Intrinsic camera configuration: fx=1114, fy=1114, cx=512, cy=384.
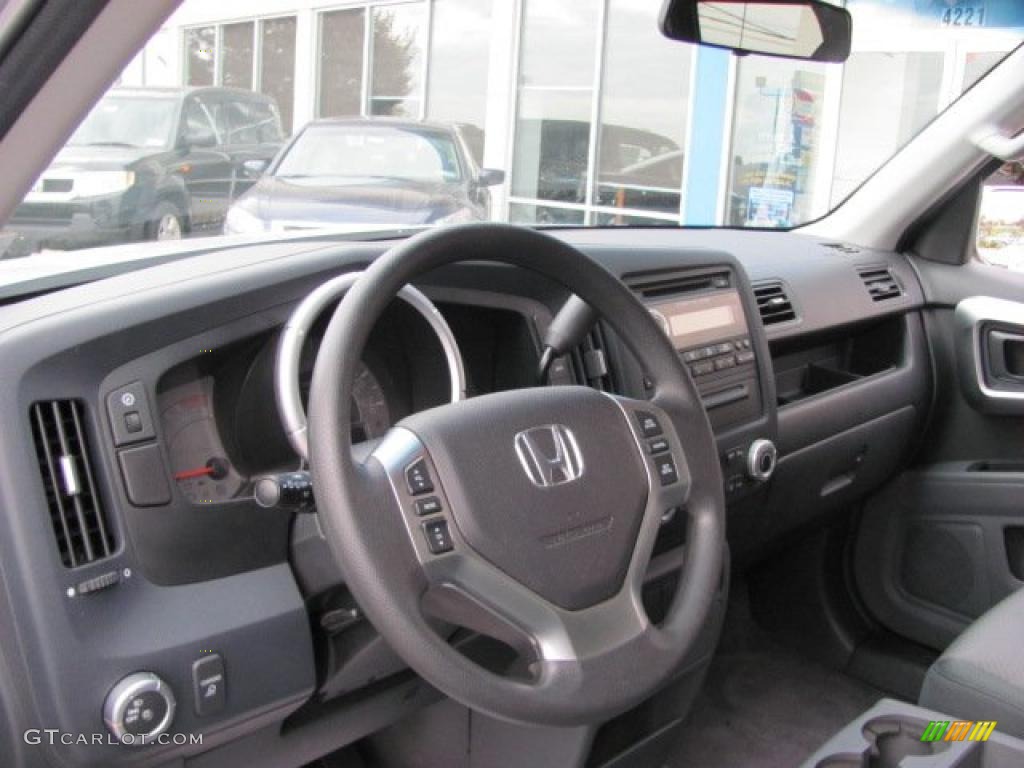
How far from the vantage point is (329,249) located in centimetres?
183

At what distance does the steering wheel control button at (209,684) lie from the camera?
5.23ft

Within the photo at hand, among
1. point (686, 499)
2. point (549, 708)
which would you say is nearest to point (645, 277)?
point (686, 499)

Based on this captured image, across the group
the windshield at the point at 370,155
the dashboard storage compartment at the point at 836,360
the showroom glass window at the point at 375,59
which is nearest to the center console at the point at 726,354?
the dashboard storage compartment at the point at 836,360

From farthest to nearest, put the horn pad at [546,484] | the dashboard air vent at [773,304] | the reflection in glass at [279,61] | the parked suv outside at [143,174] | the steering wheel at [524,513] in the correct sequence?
1. the reflection in glass at [279,61]
2. the dashboard air vent at [773,304]
3. the parked suv outside at [143,174]
4. the horn pad at [546,484]
5. the steering wheel at [524,513]

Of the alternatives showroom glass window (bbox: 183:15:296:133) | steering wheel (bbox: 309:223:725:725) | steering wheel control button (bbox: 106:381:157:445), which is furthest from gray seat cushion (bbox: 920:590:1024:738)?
showroom glass window (bbox: 183:15:296:133)

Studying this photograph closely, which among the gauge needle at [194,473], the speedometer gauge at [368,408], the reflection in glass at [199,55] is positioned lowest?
the gauge needle at [194,473]

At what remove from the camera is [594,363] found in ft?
7.09

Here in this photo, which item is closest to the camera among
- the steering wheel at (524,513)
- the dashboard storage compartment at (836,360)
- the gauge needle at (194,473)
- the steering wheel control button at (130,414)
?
the steering wheel at (524,513)

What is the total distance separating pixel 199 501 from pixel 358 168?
2693 millimetres

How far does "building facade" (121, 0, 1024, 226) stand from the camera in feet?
23.7

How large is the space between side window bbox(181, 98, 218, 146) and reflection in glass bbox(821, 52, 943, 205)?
451cm

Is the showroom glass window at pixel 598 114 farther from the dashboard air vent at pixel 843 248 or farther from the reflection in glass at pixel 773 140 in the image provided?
the dashboard air vent at pixel 843 248

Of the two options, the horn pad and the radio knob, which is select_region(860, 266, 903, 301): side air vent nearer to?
the radio knob

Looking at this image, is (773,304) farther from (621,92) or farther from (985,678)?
(621,92)
